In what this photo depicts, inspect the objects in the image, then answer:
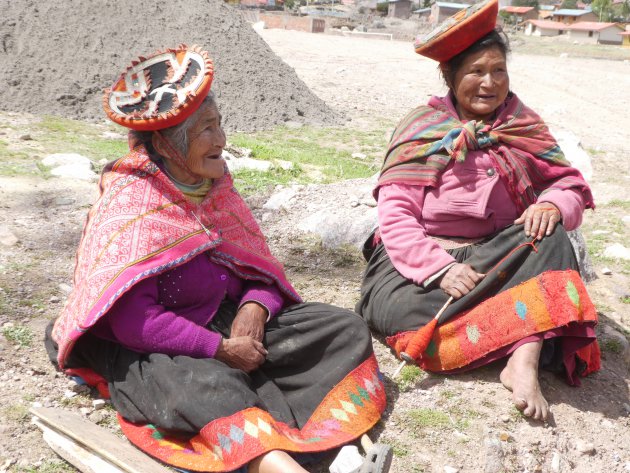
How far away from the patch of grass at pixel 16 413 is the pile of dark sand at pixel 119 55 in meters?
6.18

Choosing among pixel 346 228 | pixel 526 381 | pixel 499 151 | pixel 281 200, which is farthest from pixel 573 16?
pixel 526 381

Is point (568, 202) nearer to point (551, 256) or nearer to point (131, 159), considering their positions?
point (551, 256)

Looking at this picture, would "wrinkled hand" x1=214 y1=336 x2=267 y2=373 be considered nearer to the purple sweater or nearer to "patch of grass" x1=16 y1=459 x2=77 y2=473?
the purple sweater

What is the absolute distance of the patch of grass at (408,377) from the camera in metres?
3.16

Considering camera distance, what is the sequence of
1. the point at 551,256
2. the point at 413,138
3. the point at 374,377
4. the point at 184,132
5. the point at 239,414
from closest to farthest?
the point at 239,414 → the point at 184,132 → the point at 374,377 → the point at 551,256 → the point at 413,138

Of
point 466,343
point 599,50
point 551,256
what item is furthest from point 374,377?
point 599,50

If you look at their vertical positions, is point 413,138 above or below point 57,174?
above

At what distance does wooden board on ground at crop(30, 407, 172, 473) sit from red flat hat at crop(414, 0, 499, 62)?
225cm

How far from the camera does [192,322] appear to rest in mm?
2672

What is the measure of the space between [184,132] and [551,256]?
5.68ft

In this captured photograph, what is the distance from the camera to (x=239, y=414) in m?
2.40

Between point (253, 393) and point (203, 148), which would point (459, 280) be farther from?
point (203, 148)

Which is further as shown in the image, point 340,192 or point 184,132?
point 340,192

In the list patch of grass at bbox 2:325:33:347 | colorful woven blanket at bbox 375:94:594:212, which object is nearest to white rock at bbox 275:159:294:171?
colorful woven blanket at bbox 375:94:594:212
